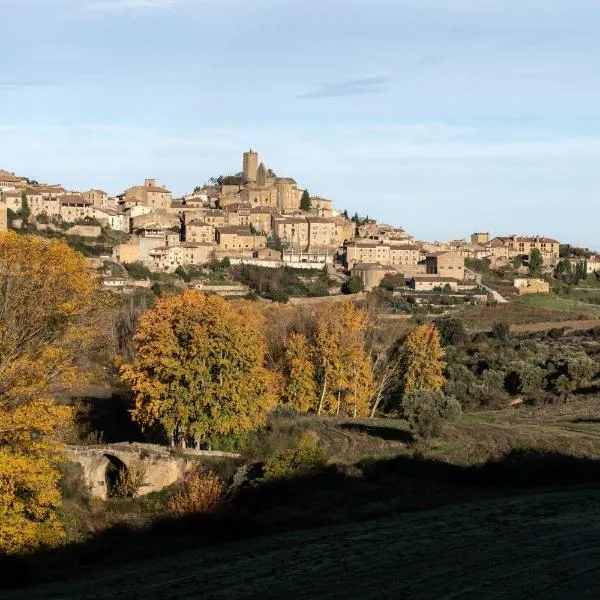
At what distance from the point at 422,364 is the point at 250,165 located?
80.0 m

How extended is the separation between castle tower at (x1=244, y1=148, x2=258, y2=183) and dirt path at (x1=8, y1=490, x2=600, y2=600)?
331ft

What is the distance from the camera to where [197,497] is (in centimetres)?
1997

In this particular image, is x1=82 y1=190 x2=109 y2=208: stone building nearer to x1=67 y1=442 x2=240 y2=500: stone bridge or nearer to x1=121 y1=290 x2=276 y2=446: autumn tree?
x1=121 y1=290 x2=276 y2=446: autumn tree

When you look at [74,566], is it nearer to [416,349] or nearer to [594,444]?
[594,444]

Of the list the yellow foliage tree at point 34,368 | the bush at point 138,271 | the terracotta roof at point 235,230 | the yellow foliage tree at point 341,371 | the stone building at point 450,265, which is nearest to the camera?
the yellow foliage tree at point 34,368

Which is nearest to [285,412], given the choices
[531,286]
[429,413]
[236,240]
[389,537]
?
[429,413]

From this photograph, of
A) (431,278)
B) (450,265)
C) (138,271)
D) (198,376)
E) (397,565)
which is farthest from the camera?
(450,265)

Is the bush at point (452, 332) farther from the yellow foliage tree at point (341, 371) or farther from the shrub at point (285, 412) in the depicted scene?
the shrub at point (285, 412)

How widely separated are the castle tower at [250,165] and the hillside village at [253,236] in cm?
935

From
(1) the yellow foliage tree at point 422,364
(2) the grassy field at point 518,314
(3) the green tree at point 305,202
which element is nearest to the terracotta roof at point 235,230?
(3) the green tree at point 305,202

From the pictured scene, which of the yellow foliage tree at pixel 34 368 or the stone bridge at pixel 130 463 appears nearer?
the yellow foliage tree at pixel 34 368

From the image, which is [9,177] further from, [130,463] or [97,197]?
[130,463]

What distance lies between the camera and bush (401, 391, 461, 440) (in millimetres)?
26359

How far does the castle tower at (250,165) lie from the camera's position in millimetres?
117375
